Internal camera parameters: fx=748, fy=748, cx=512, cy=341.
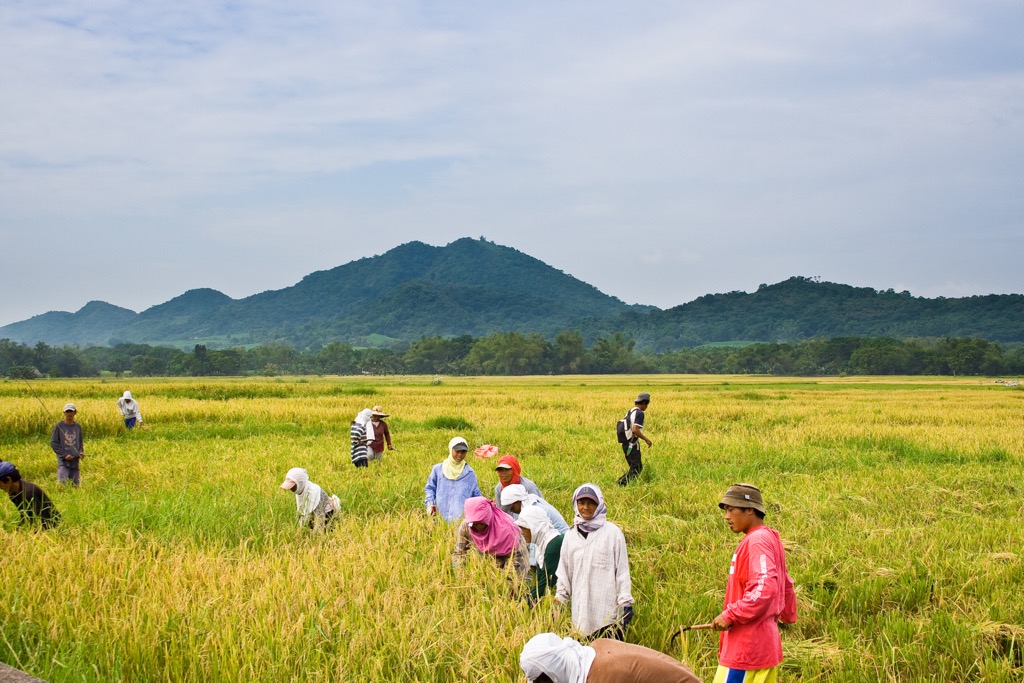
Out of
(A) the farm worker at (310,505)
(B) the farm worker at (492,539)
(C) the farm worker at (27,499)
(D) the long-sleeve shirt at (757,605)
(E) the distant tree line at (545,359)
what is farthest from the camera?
(E) the distant tree line at (545,359)

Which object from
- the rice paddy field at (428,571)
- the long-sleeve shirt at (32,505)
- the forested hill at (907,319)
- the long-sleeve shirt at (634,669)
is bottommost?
the rice paddy field at (428,571)

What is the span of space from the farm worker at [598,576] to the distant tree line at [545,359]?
9584 cm

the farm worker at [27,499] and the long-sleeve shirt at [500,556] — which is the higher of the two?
the farm worker at [27,499]

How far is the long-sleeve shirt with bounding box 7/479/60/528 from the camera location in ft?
23.6

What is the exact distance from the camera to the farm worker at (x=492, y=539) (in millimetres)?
6332

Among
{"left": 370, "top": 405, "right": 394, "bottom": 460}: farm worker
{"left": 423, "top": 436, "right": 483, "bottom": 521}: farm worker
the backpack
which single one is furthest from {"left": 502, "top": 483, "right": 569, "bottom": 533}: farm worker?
{"left": 370, "top": 405, "right": 394, "bottom": 460}: farm worker

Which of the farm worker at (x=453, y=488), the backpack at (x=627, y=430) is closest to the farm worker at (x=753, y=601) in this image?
the farm worker at (x=453, y=488)

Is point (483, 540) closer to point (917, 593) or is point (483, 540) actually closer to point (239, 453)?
point (917, 593)

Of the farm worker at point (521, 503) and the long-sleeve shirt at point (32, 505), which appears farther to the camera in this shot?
the long-sleeve shirt at point (32, 505)

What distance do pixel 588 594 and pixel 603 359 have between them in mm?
110874

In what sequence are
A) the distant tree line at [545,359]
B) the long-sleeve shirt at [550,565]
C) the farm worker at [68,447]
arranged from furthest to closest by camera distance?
the distant tree line at [545,359] → the farm worker at [68,447] → the long-sleeve shirt at [550,565]

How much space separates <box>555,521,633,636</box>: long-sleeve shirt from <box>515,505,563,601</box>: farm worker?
84 cm

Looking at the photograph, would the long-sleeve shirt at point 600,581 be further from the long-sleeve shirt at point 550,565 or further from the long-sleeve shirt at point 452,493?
the long-sleeve shirt at point 452,493

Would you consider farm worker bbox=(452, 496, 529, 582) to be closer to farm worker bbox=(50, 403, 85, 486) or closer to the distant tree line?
farm worker bbox=(50, 403, 85, 486)
